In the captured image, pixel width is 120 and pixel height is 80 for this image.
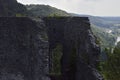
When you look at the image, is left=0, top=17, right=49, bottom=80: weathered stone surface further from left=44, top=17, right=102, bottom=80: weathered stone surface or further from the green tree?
the green tree

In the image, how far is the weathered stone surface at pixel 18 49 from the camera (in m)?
20.6

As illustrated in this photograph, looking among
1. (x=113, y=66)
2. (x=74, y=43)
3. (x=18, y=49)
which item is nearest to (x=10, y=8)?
(x=113, y=66)

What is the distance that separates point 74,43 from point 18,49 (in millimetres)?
7372

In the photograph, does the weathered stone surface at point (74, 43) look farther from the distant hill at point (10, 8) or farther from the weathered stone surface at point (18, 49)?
the distant hill at point (10, 8)

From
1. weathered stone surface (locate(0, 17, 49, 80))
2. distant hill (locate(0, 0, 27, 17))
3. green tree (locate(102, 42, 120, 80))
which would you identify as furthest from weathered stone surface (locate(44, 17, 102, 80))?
distant hill (locate(0, 0, 27, 17))

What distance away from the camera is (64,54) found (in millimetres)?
27953

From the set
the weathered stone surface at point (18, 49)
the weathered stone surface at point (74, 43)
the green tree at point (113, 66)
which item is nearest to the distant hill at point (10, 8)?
the green tree at point (113, 66)

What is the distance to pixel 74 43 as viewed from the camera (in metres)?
27.2

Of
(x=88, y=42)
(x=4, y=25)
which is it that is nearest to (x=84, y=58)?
(x=88, y=42)

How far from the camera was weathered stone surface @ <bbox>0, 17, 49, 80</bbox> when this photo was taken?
20578 millimetres

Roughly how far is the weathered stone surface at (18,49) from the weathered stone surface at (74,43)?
15.2ft

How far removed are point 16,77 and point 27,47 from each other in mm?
1803

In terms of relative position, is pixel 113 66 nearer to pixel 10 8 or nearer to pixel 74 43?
pixel 74 43

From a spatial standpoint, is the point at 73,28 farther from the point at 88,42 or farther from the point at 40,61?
the point at 40,61
